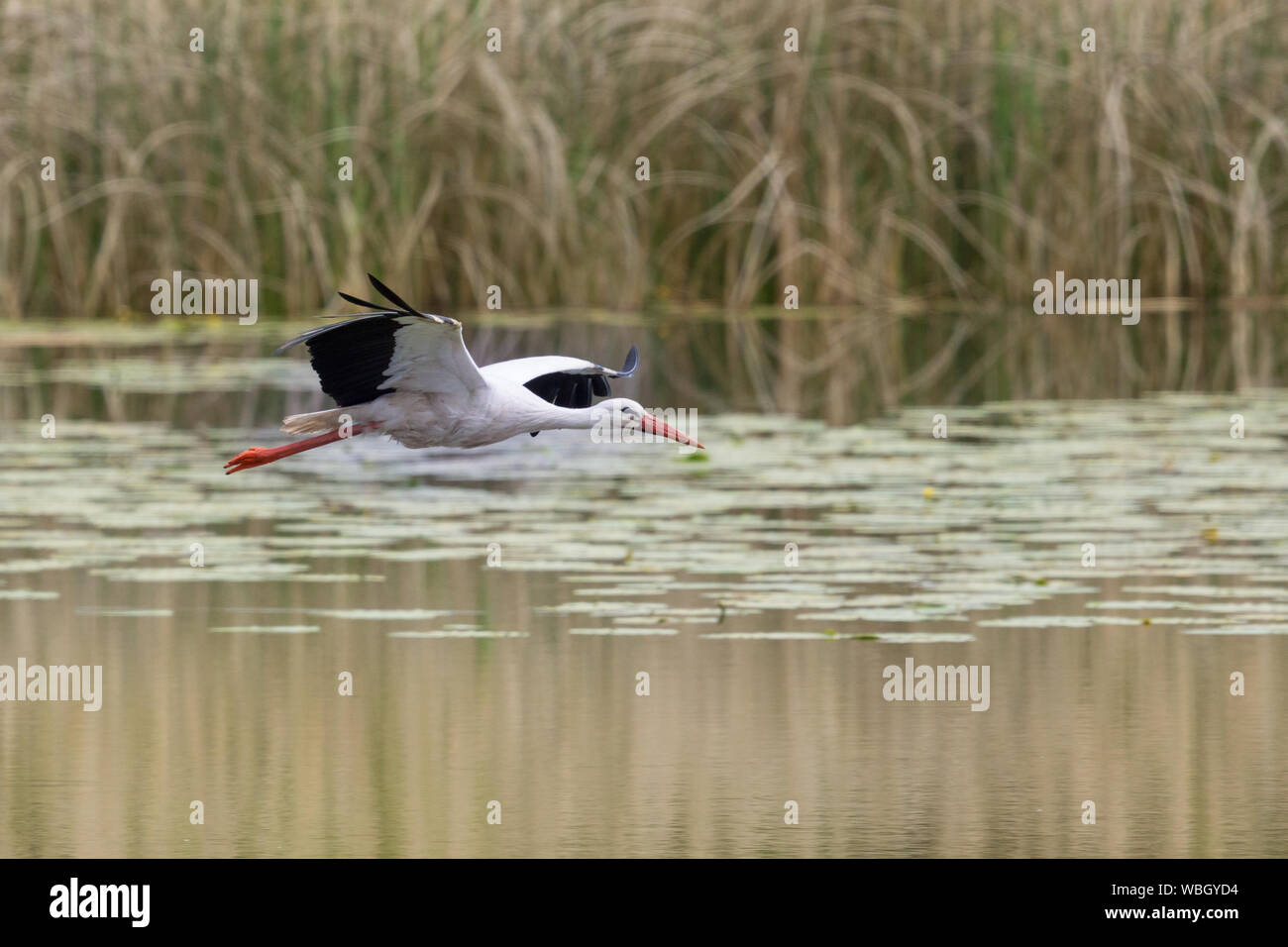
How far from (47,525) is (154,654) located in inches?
117

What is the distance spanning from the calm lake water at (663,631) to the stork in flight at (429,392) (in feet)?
2.75

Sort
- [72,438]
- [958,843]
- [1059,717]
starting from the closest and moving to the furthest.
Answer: [958,843]
[1059,717]
[72,438]

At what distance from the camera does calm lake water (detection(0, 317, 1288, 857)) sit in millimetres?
7043

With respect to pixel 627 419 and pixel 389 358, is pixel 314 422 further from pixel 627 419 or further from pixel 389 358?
pixel 627 419

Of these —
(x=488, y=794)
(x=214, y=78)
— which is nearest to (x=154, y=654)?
(x=488, y=794)

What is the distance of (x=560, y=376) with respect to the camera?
9445mm

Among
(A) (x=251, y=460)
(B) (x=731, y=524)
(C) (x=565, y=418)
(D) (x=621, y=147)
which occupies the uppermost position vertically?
(D) (x=621, y=147)

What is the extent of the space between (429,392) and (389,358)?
29 centimetres

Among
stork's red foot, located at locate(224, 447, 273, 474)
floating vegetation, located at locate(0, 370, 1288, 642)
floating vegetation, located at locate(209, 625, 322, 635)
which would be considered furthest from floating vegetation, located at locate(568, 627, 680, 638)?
stork's red foot, located at locate(224, 447, 273, 474)

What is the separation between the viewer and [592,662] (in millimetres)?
8797

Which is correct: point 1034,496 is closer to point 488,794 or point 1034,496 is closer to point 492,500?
point 492,500

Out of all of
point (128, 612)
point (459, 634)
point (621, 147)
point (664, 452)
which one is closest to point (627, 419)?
point (459, 634)

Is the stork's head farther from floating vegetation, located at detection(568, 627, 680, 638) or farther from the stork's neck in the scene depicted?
floating vegetation, located at detection(568, 627, 680, 638)

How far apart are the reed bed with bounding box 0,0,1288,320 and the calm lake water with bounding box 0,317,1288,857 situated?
7.73 ft
